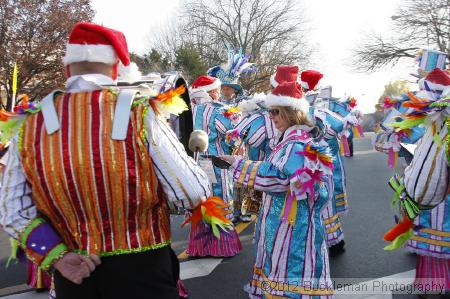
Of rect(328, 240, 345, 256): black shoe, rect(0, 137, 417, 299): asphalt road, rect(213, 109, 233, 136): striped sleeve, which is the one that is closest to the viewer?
rect(0, 137, 417, 299): asphalt road

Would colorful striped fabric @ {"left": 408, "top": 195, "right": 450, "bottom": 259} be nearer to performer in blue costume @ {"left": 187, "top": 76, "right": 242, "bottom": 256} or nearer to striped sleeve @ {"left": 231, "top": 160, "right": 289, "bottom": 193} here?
striped sleeve @ {"left": 231, "top": 160, "right": 289, "bottom": 193}

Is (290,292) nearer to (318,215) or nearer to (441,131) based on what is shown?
(318,215)

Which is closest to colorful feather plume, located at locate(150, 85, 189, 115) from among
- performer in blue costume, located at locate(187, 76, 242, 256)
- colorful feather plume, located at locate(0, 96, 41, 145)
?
colorful feather plume, located at locate(0, 96, 41, 145)

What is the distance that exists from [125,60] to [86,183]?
567 millimetres

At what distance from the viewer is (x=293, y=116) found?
10.7ft

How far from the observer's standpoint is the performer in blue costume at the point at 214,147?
5.07m

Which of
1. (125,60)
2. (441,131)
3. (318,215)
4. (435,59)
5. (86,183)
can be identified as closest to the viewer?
(86,183)

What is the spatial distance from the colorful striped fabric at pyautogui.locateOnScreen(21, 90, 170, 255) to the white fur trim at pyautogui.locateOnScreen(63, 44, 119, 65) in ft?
0.49

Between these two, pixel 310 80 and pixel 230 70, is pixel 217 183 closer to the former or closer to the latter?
pixel 310 80

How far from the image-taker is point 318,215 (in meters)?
3.20

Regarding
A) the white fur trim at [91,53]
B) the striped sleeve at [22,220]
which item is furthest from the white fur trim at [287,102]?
the striped sleeve at [22,220]

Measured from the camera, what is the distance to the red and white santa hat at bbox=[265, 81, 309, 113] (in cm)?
331

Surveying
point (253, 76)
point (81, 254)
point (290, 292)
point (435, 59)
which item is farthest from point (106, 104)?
point (253, 76)

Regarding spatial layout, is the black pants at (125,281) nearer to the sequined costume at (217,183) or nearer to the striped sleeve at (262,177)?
the striped sleeve at (262,177)
